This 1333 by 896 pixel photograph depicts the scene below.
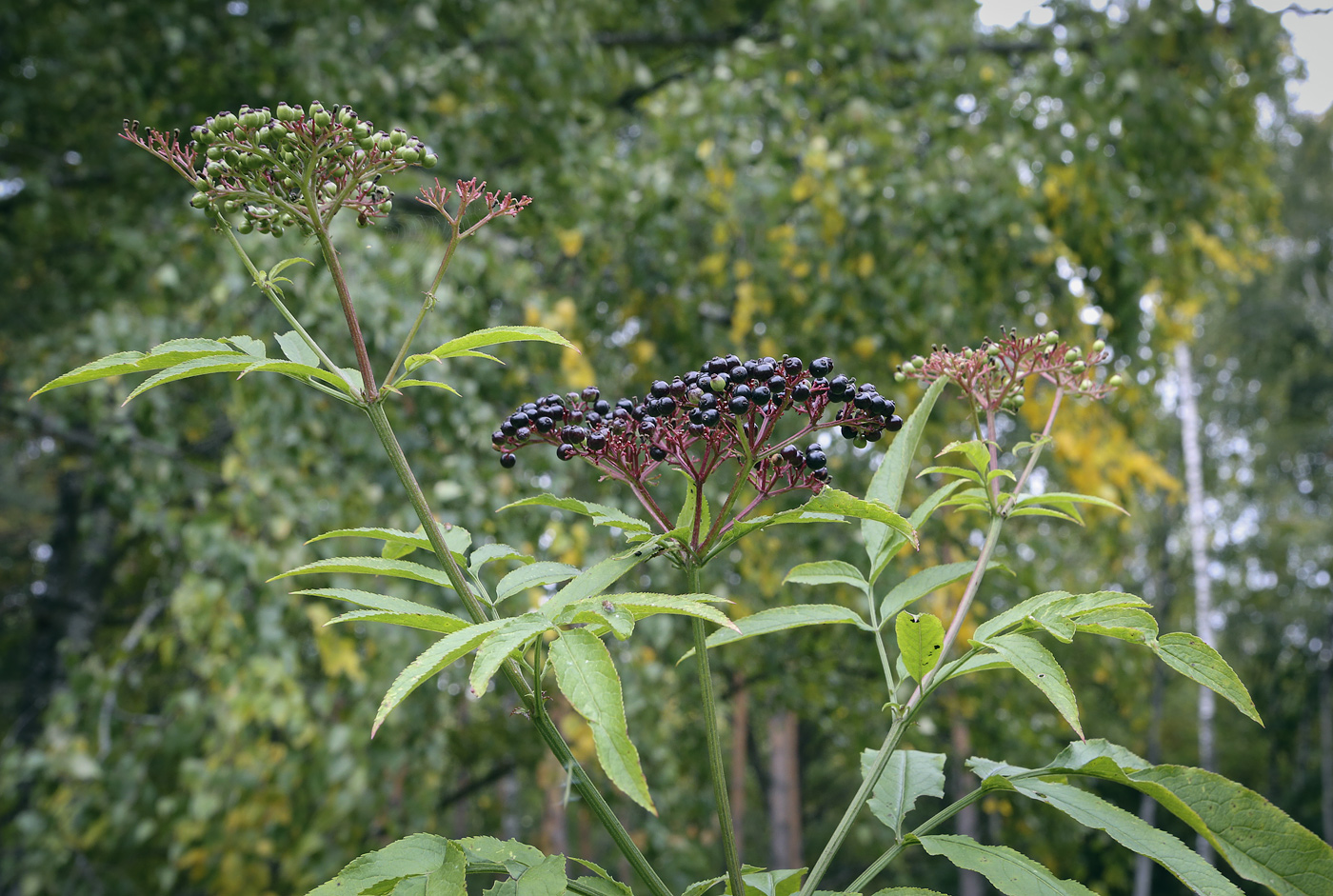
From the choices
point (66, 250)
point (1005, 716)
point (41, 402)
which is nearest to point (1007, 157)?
point (1005, 716)

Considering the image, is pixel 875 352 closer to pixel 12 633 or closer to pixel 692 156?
pixel 692 156

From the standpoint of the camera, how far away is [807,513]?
552mm

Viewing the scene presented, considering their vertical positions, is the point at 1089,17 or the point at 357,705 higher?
the point at 1089,17

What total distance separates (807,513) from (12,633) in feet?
25.6

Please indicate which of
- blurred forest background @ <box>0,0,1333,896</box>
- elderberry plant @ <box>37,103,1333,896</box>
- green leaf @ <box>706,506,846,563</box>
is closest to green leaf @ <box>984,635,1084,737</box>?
elderberry plant @ <box>37,103,1333,896</box>

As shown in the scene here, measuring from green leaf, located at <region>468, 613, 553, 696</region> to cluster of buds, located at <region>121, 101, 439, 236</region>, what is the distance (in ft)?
1.01

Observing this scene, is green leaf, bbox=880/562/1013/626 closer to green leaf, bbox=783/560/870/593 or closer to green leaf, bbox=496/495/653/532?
green leaf, bbox=783/560/870/593

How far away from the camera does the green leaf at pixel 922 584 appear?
0.68m

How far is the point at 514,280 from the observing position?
9.59ft

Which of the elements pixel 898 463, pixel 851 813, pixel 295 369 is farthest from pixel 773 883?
pixel 295 369

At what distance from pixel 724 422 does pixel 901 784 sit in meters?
0.30

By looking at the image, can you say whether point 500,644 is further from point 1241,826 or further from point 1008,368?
point 1008,368

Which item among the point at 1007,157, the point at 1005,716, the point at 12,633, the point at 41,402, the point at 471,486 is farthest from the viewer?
the point at 12,633

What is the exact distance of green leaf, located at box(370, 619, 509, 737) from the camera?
404mm
